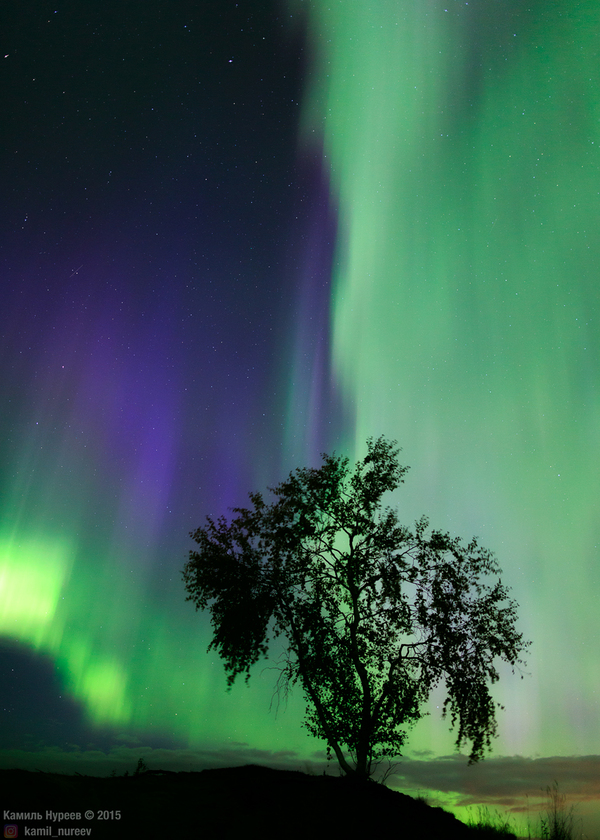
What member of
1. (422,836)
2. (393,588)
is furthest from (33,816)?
(393,588)

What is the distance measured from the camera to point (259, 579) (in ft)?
69.1

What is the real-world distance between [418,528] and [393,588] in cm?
276

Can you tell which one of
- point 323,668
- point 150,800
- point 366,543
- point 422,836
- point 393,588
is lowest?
point 422,836

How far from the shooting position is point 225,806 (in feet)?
45.8

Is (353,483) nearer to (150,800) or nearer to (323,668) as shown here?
(323,668)

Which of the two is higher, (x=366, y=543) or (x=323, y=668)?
(x=366, y=543)

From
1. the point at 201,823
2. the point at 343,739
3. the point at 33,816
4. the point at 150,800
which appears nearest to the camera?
the point at 33,816

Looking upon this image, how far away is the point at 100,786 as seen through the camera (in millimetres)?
13680

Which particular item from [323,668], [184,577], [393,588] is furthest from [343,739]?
[184,577]

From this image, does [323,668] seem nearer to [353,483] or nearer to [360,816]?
[360,816]

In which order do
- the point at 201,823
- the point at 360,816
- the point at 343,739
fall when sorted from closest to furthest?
the point at 201,823 < the point at 360,816 < the point at 343,739

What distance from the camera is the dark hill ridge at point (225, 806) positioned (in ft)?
36.4

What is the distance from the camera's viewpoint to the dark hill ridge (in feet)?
36.4

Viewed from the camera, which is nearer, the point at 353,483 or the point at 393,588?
the point at 393,588
